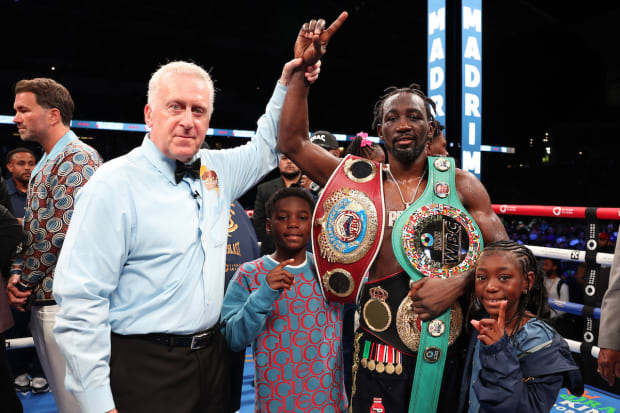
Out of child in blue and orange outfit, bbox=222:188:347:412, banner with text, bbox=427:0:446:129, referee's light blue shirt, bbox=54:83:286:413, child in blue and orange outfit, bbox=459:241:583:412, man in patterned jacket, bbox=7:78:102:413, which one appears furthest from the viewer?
banner with text, bbox=427:0:446:129

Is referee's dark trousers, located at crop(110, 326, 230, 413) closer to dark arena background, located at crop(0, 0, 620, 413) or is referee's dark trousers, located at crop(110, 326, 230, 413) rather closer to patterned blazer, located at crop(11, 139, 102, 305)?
patterned blazer, located at crop(11, 139, 102, 305)

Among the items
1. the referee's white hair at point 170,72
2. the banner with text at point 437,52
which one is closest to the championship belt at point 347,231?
the referee's white hair at point 170,72

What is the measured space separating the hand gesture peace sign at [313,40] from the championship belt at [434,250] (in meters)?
0.62

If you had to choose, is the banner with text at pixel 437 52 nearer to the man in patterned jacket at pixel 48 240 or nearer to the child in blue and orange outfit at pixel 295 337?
the child in blue and orange outfit at pixel 295 337

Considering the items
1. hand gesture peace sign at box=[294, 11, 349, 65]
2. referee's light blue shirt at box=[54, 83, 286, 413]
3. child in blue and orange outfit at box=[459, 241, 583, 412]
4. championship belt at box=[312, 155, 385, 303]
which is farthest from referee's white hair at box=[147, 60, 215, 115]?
child in blue and orange outfit at box=[459, 241, 583, 412]

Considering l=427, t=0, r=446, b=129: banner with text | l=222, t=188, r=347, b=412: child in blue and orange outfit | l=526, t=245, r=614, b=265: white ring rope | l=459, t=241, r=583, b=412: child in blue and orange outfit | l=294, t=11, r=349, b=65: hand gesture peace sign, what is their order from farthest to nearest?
l=427, t=0, r=446, b=129: banner with text
l=526, t=245, r=614, b=265: white ring rope
l=222, t=188, r=347, b=412: child in blue and orange outfit
l=294, t=11, r=349, b=65: hand gesture peace sign
l=459, t=241, r=583, b=412: child in blue and orange outfit

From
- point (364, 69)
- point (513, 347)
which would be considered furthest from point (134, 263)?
point (364, 69)

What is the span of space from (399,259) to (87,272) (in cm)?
96

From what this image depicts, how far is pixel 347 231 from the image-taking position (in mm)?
1515

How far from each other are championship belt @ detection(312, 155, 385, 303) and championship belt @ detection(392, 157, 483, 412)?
10 cm

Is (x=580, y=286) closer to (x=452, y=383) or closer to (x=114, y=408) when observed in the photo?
(x=452, y=383)

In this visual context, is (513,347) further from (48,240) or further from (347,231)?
(48,240)

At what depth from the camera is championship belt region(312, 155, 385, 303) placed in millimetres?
1504

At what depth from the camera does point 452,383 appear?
148 centimetres
